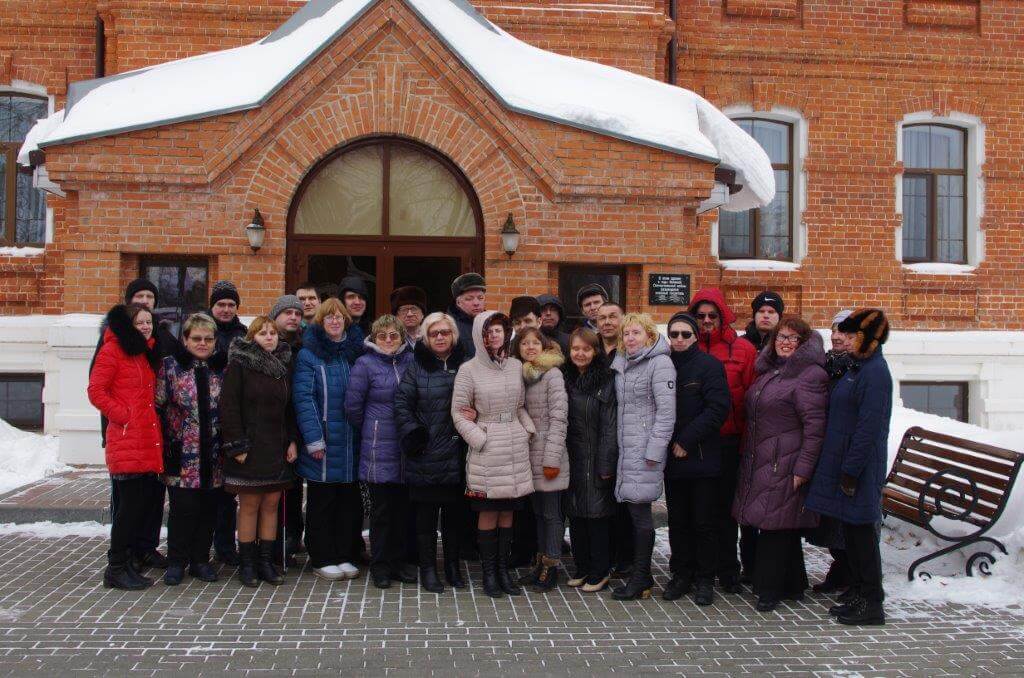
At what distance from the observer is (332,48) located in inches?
347

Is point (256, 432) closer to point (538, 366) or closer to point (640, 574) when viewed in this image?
point (538, 366)

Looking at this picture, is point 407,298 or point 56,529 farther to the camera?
point 56,529

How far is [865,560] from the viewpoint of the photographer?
5145mm

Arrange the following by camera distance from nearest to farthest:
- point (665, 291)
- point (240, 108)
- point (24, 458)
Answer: point (240, 108)
point (24, 458)
point (665, 291)

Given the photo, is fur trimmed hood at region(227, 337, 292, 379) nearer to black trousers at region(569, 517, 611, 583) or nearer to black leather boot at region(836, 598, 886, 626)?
black trousers at region(569, 517, 611, 583)

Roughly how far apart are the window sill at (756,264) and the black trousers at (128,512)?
8.02 m

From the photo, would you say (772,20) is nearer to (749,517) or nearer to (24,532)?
(749,517)

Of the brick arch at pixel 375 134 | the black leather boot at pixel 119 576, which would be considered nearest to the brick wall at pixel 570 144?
the brick arch at pixel 375 134

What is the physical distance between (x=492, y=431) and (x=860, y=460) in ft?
6.68

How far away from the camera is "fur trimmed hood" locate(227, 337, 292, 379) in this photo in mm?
5523

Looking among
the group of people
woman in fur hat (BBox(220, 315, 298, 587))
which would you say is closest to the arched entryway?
the group of people

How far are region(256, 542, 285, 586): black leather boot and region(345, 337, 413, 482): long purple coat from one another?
76cm

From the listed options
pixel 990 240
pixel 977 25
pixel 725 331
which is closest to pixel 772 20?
pixel 977 25

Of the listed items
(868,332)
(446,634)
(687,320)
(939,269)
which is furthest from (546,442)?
(939,269)
